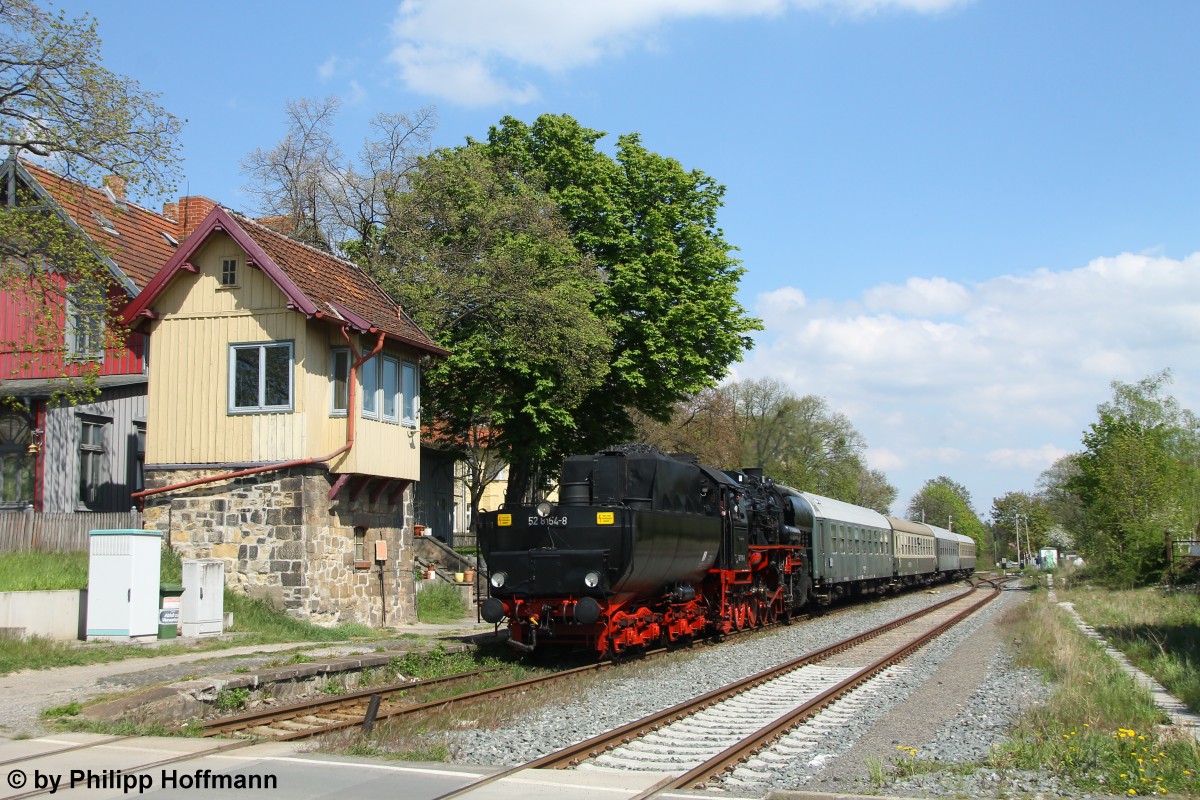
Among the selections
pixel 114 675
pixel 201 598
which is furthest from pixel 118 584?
pixel 114 675

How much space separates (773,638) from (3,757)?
14876 millimetres

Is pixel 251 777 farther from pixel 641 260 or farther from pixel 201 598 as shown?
pixel 641 260

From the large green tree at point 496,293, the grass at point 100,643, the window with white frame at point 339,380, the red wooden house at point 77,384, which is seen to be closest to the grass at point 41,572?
the grass at point 100,643

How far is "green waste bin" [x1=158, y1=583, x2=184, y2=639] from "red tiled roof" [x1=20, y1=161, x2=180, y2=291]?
29.5 ft

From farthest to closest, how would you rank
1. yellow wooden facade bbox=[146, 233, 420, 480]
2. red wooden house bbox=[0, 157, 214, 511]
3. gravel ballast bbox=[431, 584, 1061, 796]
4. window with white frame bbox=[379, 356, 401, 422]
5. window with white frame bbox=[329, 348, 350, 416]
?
red wooden house bbox=[0, 157, 214, 511]
window with white frame bbox=[379, 356, 401, 422]
window with white frame bbox=[329, 348, 350, 416]
yellow wooden facade bbox=[146, 233, 420, 480]
gravel ballast bbox=[431, 584, 1061, 796]

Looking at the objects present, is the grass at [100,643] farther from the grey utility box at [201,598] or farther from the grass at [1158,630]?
the grass at [1158,630]

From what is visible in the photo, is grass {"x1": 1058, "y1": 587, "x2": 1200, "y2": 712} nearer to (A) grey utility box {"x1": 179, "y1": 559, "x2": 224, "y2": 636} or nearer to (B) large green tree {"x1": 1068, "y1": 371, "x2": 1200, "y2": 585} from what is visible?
(B) large green tree {"x1": 1068, "y1": 371, "x2": 1200, "y2": 585}

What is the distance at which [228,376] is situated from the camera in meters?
19.7

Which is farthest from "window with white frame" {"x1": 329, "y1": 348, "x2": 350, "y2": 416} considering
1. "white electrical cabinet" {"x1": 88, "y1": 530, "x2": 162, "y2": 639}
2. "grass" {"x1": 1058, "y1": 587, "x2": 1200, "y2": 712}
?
"grass" {"x1": 1058, "y1": 587, "x2": 1200, "y2": 712}

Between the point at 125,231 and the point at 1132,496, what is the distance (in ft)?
124

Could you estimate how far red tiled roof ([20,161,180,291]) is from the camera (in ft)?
78.3

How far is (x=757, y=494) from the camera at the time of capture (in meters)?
23.6

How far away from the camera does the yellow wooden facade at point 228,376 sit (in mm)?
19203

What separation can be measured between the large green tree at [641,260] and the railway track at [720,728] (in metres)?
14.4
